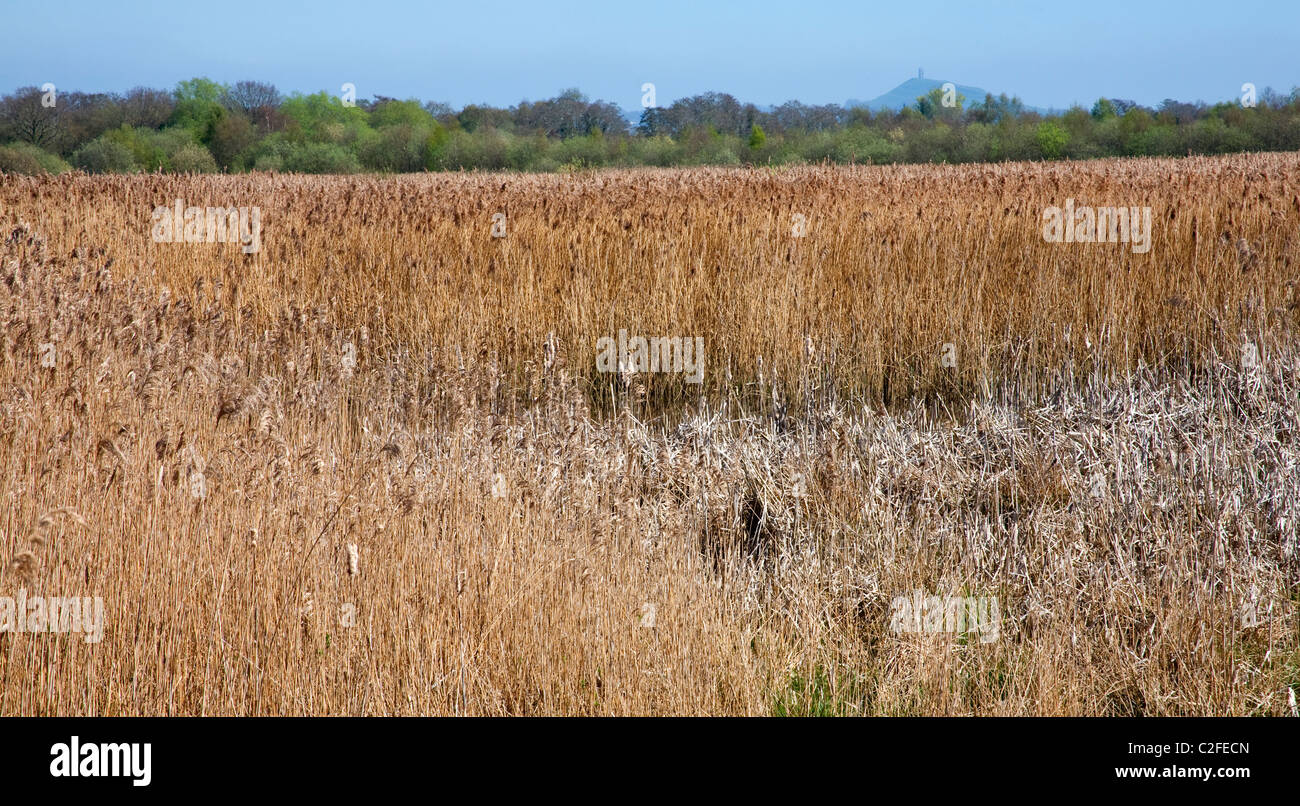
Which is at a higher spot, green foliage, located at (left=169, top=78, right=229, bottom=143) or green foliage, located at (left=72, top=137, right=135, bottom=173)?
green foliage, located at (left=169, top=78, right=229, bottom=143)

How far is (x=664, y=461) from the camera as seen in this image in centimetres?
477

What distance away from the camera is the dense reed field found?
275 centimetres

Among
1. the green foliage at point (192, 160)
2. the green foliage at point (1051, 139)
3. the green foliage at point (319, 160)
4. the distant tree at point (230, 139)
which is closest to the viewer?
the green foliage at point (192, 160)

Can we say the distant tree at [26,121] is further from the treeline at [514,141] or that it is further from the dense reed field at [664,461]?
the dense reed field at [664,461]

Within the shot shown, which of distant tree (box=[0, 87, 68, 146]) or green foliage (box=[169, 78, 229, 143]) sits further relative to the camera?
green foliage (box=[169, 78, 229, 143])

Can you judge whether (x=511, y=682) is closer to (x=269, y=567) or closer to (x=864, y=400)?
(x=269, y=567)

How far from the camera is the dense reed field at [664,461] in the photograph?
9.03 ft

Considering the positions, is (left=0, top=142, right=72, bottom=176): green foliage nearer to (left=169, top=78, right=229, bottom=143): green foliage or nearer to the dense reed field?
(left=169, top=78, right=229, bottom=143): green foliage

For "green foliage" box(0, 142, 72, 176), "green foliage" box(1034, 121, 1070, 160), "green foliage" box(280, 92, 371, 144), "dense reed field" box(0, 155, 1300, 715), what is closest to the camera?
"dense reed field" box(0, 155, 1300, 715)

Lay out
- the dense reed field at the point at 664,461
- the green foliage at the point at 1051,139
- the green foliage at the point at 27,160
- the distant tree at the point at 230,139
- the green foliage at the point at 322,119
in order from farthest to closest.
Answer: the green foliage at the point at 322,119, the distant tree at the point at 230,139, the green foliage at the point at 1051,139, the green foliage at the point at 27,160, the dense reed field at the point at 664,461

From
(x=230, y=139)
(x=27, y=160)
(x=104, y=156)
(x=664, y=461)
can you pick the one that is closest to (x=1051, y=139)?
(x=230, y=139)

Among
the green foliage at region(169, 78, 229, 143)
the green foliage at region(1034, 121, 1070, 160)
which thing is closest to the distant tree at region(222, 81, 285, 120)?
the green foliage at region(169, 78, 229, 143)

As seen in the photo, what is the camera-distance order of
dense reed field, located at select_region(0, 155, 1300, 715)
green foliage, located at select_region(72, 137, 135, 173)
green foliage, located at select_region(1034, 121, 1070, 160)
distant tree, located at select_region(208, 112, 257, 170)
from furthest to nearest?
distant tree, located at select_region(208, 112, 257, 170)
green foliage, located at select_region(1034, 121, 1070, 160)
green foliage, located at select_region(72, 137, 135, 173)
dense reed field, located at select_region(0, 155, 1300, 715)

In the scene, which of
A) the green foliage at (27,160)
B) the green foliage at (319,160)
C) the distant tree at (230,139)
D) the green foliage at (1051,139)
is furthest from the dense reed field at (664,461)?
the distant tree at (230,139)
